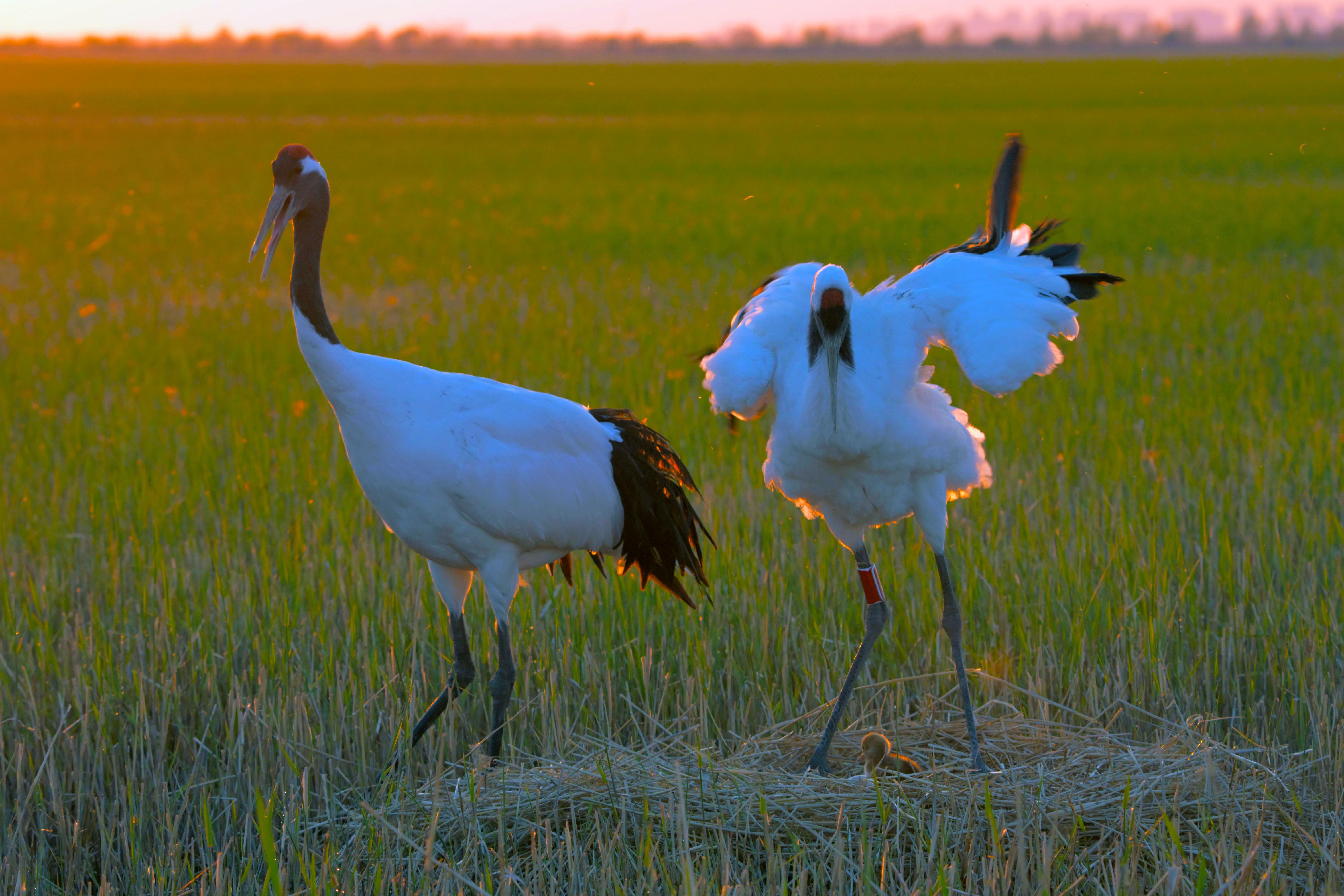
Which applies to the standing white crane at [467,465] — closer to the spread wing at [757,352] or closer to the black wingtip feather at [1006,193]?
the spread wing at [757,352]

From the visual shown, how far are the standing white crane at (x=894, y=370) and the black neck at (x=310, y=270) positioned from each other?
1266 millimetres

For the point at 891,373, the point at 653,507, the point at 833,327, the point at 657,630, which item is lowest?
the point at 657,630

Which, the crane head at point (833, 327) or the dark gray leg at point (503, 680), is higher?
the crane head at point (833, 327)

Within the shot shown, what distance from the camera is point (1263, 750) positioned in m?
3.43

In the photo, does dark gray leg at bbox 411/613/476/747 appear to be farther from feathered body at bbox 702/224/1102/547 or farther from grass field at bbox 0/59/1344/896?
feathered body at bbox 702/224/1102/547

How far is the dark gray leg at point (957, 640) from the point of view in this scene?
376 centimetres

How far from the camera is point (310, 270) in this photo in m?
3.79

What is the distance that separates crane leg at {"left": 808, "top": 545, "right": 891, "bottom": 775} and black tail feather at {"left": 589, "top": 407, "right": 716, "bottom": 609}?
55cm

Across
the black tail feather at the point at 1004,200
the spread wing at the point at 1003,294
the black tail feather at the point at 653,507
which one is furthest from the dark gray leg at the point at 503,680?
the black tail feather at the point at 1004,200

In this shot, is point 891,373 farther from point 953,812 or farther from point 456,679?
point 456,679

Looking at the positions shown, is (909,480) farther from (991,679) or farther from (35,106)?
(35,106)

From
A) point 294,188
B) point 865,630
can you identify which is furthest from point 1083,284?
point 294,188

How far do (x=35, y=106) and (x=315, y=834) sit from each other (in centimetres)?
4184

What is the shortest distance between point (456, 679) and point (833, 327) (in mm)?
1742
